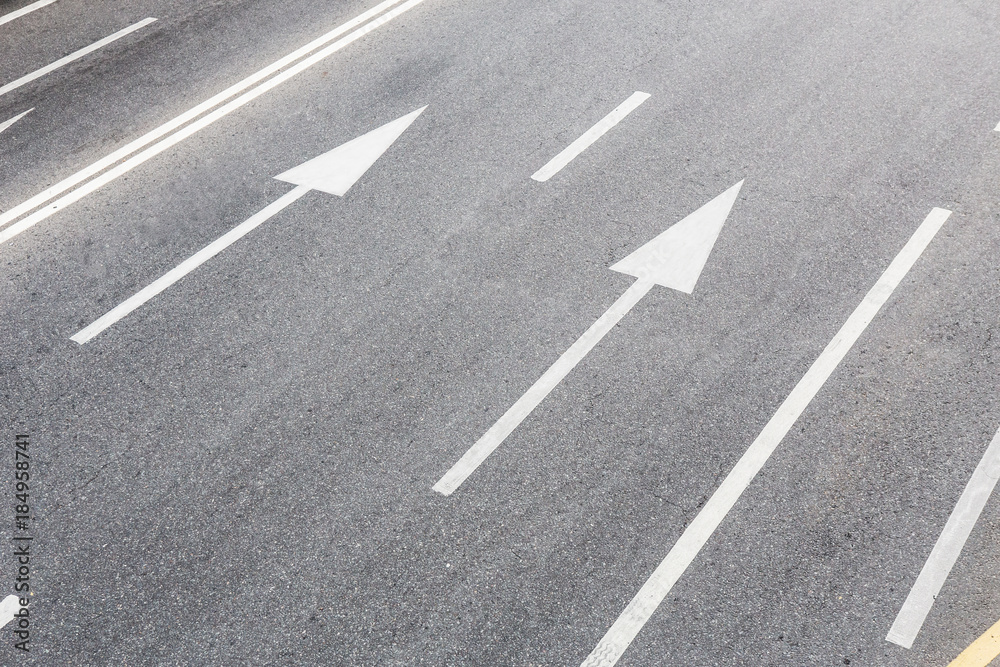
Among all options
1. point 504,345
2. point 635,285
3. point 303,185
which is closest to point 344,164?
point 303,185

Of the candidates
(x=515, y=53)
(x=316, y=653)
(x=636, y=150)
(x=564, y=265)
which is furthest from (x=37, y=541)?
(x=515, y=53)

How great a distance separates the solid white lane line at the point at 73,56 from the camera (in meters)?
9.36

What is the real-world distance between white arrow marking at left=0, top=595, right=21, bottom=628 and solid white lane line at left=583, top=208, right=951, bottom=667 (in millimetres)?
3035

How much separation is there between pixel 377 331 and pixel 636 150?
307cm

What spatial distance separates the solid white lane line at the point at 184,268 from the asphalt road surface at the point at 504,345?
2.0 inches

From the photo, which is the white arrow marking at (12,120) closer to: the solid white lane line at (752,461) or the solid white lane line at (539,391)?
the solid white lane line at (539,391)

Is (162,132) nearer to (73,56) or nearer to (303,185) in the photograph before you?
(303,185)

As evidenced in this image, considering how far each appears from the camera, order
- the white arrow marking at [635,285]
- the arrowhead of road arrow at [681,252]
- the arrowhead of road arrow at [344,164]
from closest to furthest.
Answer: the white arrow marking at [635,285]
the arrowhead of road arrow at [681,252]
the arrowhead of road arrow at [344,164]

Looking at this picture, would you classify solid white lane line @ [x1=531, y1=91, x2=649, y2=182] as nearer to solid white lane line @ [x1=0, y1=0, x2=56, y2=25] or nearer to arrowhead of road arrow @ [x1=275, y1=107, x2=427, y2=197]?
arrowhead of road arrow @ [x1=275, y1=107, x2=427, y2=197]

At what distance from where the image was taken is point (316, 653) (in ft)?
15.6

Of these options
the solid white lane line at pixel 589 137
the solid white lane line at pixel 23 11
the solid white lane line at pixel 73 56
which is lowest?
the solid white lane line at pixel 589 137

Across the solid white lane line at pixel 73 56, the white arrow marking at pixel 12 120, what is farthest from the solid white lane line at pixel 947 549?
the solid white lane line at pixel 73 56

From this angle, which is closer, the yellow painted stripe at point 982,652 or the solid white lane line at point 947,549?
the yellow painted stripe at point 982,652

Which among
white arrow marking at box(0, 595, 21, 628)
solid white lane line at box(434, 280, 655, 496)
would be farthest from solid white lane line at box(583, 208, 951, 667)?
white arrow marking at box(0, 595, 21, 628)
